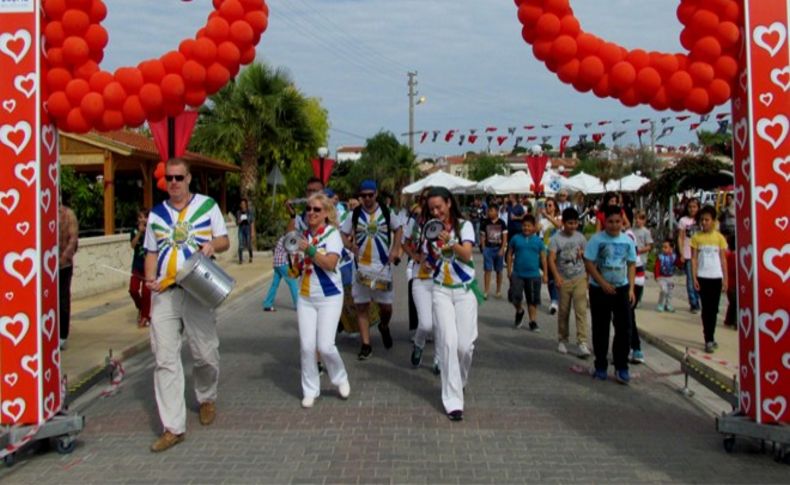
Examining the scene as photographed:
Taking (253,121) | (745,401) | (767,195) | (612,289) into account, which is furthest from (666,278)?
(253,121)

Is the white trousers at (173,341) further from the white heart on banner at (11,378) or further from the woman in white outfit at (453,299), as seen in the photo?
the woman in white outfit at (453,299)

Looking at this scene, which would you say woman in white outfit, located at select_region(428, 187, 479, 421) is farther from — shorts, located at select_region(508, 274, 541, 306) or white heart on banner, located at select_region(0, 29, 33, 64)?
shorts, located at select_region(508, 274, 541, 306)

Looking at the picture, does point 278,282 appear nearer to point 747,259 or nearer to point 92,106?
point 92,106

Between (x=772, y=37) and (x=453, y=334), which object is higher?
(x=772, y=37)

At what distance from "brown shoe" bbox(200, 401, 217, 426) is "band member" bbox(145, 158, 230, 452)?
1.16 feet

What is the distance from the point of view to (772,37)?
529 centimetres

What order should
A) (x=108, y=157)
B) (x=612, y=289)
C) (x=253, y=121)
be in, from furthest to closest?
(x=253, y=121), (x=108, y=157), (x=612, y=289)

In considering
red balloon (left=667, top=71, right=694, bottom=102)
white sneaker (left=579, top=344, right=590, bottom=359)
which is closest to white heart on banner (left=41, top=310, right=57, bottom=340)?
red balloon (left=667, top=71, right=694, bottom=102)

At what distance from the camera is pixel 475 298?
6.45 metres

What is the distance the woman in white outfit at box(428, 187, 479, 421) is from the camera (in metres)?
6.20

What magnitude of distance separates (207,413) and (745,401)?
3.99m

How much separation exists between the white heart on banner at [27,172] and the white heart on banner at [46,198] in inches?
4.8

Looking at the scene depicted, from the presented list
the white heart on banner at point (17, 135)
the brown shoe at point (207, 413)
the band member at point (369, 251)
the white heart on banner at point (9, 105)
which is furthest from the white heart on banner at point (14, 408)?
the band member at point (369, 251)

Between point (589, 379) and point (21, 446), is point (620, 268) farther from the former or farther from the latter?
point (21, 446)
